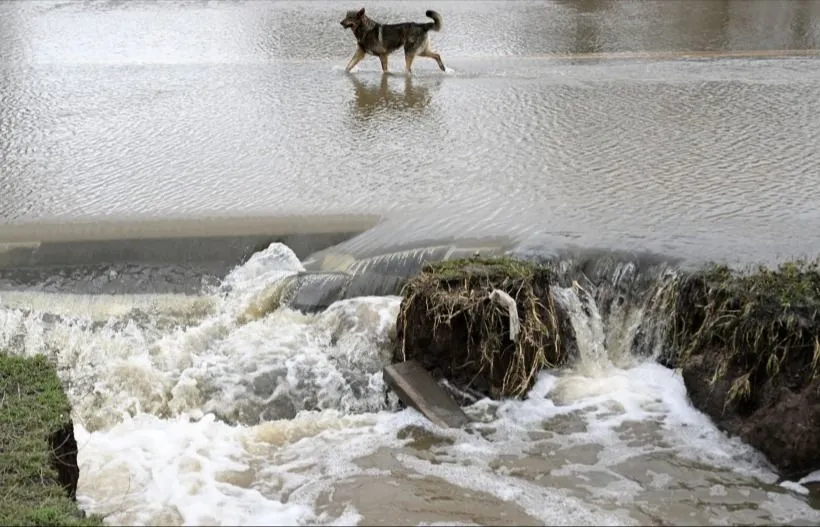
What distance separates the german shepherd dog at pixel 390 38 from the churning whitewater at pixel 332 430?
6715 millimetres

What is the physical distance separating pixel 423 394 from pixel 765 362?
7.34 feet

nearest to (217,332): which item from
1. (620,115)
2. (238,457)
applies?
(238,457)

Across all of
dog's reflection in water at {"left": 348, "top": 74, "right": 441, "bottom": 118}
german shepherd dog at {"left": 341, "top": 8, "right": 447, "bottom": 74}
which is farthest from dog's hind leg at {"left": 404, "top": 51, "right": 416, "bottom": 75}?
dog's reflection in water at {"left": 348, "top": 74, "right": 441, "bottom": 118}

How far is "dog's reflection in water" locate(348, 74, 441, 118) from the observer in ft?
40.9

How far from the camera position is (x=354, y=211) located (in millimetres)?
8898

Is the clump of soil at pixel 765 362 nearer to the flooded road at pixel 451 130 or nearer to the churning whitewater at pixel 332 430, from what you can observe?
the churning whitewater at pixel 332 430

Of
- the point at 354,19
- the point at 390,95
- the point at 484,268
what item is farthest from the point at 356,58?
the point at 484,268

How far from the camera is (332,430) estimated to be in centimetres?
643

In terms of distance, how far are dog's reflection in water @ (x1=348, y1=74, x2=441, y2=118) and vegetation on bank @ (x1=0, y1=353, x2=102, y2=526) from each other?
22.2 feet

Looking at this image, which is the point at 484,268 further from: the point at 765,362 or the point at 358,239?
the point at 765,362

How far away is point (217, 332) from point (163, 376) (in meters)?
0.72

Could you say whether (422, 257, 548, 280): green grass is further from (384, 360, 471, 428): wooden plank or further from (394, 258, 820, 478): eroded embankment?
(384, 360, 471, 428): wooden plank

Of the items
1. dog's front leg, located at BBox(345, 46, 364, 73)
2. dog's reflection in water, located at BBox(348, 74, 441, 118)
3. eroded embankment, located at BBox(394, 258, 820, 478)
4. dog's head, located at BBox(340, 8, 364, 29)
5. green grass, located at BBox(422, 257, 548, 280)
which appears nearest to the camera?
eroded embankment, located at BBox(394, 258, 820, 478)

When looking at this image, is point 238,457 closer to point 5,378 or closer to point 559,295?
point 5,378
